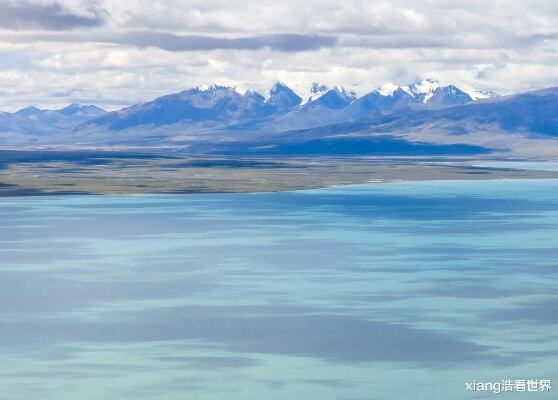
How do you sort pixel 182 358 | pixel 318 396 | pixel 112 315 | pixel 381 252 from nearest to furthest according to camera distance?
pixel 318 396, pixel 182 358, pixel 112 315, pixel 381 252

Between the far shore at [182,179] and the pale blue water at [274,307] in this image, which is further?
the far shore at [182,179]

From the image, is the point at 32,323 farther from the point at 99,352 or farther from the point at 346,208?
the point at 346,208

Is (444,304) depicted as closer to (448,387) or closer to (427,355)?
(427,355)

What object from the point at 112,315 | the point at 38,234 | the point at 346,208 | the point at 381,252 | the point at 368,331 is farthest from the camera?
the point at 346,208

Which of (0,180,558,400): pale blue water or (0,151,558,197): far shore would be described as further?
(0,151,558,197): far shore

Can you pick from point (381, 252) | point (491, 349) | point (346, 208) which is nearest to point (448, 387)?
point (491, 349)

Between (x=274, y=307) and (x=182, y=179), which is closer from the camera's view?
(x=274, y=307)

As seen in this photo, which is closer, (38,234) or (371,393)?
(371,393)

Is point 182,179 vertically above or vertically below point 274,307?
above
